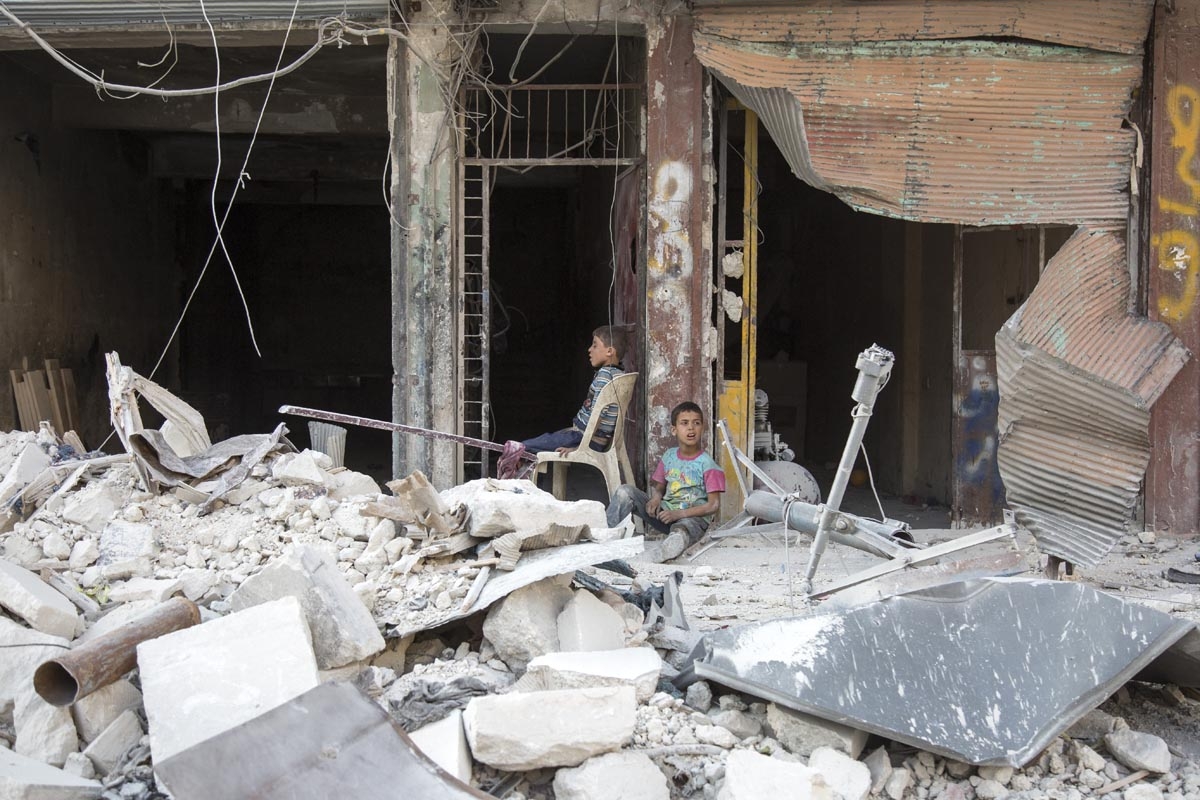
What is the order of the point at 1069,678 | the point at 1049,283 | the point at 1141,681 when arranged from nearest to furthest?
the point at 1069,678 → the point at 1141,681 → the point at 1049,283

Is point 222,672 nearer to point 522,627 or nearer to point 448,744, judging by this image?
point 448,744

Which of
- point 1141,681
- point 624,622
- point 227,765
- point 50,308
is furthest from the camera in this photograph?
point 50,308

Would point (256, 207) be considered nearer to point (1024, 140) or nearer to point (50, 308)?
point (50, 308)

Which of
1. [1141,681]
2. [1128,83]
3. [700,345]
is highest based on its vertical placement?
[1128,83]

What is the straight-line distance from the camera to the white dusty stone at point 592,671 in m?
3.47

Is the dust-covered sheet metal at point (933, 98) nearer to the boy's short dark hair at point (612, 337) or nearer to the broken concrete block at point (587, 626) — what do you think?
the boy's short dark hair at point (612, 337)

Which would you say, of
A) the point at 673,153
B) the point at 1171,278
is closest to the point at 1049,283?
the point at 1171,278

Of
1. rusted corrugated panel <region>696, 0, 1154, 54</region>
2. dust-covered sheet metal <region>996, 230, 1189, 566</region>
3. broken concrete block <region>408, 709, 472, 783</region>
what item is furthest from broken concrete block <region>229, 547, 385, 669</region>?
rusted corrugated panel <region>696, 0, 1154, 54</region>

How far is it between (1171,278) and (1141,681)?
11.9 ft

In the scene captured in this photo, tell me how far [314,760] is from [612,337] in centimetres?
453

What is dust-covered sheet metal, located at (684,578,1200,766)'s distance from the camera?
3.27 m

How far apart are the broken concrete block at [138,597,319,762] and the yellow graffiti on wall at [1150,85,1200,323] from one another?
5612 mm

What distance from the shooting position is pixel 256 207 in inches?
573

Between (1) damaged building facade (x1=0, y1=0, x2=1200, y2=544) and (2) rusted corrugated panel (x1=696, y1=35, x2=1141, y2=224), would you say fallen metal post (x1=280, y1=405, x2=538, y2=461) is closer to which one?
(1) damaged building facade (x1=0, y1=0, x2=1200, y2=544)
